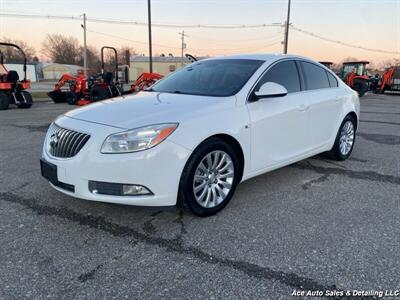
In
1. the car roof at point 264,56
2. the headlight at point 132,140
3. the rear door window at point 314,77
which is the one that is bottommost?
the headlight at point 132,140

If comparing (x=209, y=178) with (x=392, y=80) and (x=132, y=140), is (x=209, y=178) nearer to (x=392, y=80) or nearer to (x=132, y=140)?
(x=132, y=140)

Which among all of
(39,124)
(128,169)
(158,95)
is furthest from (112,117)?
(39,124)

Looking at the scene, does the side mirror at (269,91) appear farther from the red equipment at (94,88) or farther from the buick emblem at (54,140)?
the red equipment at (94,88)

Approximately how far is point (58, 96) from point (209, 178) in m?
14.0

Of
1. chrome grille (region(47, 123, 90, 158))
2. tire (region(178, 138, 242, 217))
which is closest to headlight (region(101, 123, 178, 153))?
chrome grille (region(47, 123, 90, 158))

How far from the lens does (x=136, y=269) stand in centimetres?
257

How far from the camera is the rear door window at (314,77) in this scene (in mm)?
4617

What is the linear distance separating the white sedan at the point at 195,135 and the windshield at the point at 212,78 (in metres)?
0.01

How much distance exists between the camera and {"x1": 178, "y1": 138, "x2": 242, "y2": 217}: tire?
10.3ft

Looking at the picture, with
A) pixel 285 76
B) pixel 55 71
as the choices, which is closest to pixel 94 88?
pixel 285 76

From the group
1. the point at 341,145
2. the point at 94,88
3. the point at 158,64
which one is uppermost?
the point at 158,64

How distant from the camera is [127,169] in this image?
2.89 m

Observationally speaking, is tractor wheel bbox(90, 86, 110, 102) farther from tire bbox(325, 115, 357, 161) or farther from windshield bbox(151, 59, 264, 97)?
tire bbox(325, 115, 357, 161)

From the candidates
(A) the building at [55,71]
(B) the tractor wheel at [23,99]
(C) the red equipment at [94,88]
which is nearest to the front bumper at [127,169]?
(C) the red equipment at [94,88]
